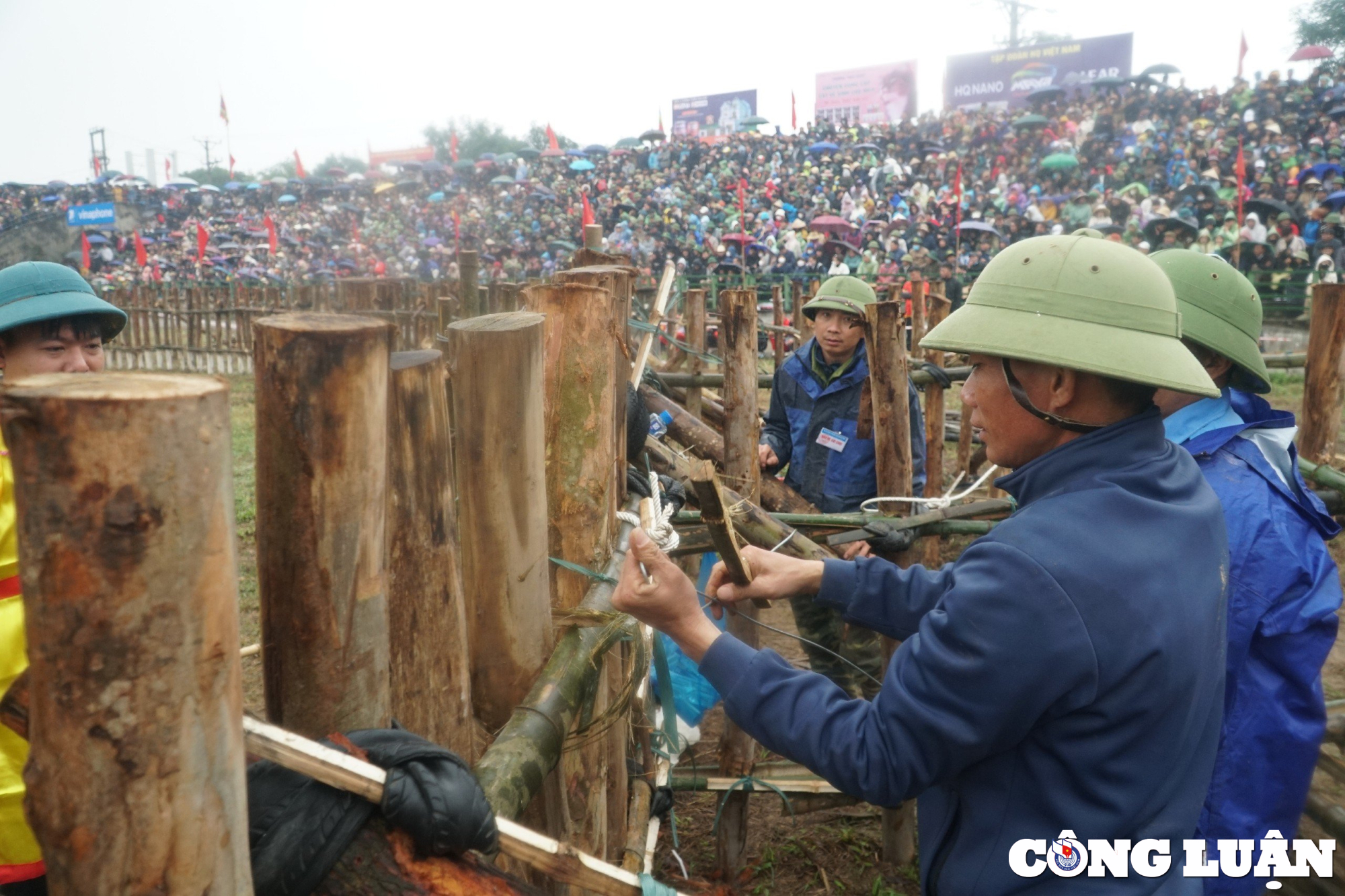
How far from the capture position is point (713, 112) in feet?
155

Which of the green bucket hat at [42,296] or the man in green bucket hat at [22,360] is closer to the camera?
the man in green bucket hat at [22,360]

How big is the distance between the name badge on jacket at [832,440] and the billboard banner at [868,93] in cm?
4293

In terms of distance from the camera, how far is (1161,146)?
2070cm

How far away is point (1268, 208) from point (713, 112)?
3490 cm

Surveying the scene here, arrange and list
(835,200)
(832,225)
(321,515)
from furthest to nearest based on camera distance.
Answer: (835,200) → (832,225) → (321,515)

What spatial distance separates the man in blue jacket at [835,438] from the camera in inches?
166

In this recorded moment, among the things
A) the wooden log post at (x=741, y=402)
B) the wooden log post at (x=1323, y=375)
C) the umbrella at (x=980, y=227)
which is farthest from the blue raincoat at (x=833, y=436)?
the umbrella at (x=980, y=227)

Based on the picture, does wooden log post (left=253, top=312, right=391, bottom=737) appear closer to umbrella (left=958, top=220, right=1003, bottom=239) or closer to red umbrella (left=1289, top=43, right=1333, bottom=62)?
umbrella (left=958, top=220, right=1003, bottom=239)

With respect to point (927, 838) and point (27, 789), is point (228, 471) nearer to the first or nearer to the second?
point (27, 789)

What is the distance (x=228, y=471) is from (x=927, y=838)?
1.19 meters

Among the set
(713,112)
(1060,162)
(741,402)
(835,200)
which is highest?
(713,112)

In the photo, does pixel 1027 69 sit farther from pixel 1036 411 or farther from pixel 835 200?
pixel 1036 411

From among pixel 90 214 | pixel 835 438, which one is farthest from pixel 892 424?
pixel 90 214

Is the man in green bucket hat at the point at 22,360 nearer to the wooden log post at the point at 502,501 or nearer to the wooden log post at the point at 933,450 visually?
the wooden log post at the point at 502,501
